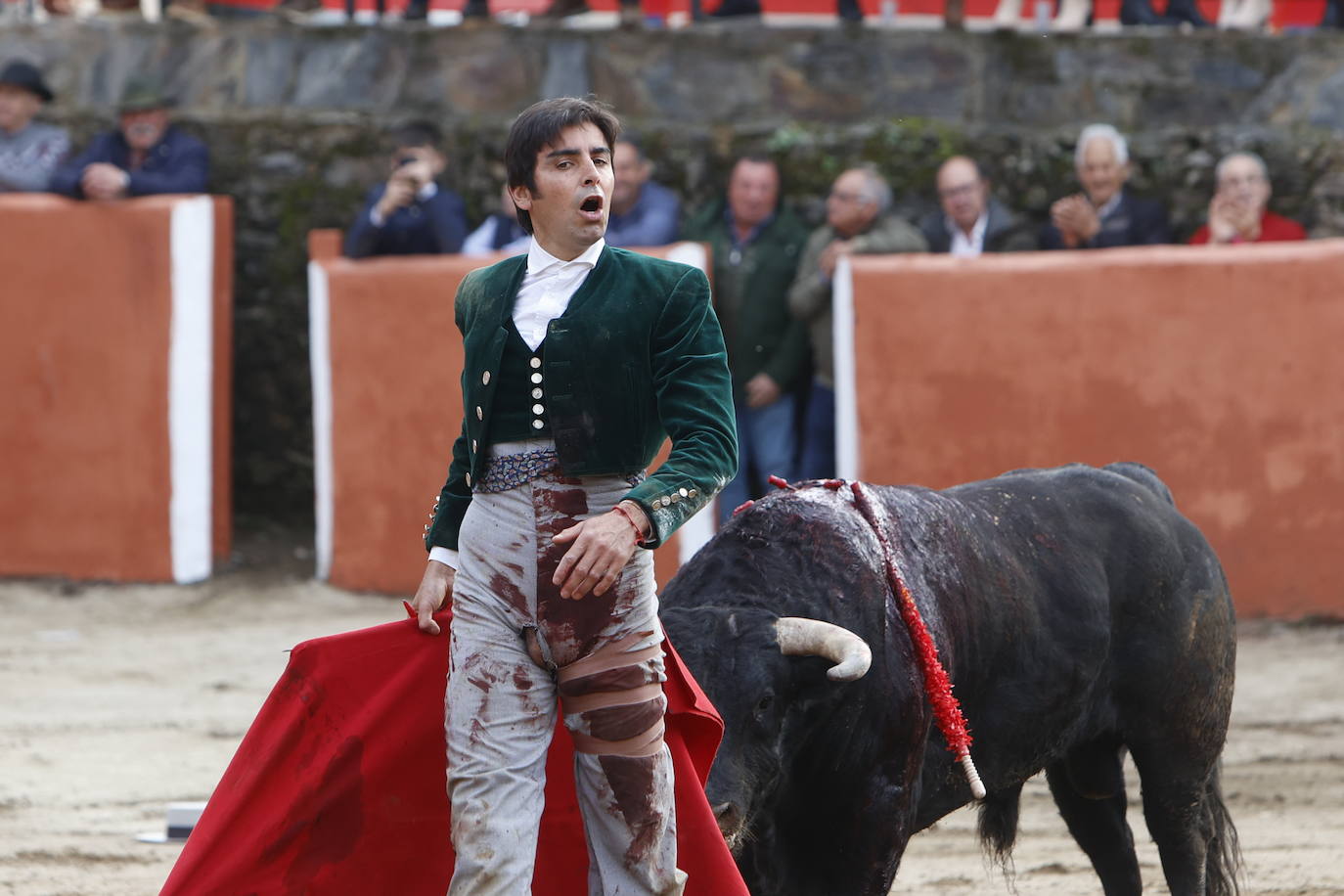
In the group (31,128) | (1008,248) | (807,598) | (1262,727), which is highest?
(31,128)

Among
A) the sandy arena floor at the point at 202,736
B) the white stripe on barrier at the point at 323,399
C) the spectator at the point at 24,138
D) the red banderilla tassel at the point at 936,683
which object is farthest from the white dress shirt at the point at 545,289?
the spectator at the point at 24,138

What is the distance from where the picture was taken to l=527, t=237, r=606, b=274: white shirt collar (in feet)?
9.80

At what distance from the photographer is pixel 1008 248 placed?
8203mm

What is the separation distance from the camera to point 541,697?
2945 millimetres

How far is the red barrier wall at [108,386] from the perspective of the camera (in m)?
8.86

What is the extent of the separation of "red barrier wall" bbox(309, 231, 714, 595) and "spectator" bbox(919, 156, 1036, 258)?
1976mm

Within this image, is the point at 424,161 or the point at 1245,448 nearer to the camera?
the point at 1245,448

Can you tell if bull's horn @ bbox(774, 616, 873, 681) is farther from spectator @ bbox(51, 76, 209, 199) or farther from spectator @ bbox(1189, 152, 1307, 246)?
spectator @ bbox(51, 76, 209, 199)

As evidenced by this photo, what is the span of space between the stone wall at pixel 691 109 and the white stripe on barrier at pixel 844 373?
3.53ft

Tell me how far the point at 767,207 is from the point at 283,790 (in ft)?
17.6

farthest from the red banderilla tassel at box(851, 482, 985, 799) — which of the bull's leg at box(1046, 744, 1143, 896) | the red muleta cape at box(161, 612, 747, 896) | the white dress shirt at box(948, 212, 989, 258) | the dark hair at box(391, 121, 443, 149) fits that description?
the dark hair at box(391, 121, 443, 149)

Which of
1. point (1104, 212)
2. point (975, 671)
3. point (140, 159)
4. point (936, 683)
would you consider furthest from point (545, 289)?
point (140, 159)

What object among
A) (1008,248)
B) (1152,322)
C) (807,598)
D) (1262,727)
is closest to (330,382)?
(1008,248)

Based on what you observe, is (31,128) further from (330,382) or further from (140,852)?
(140,852)
